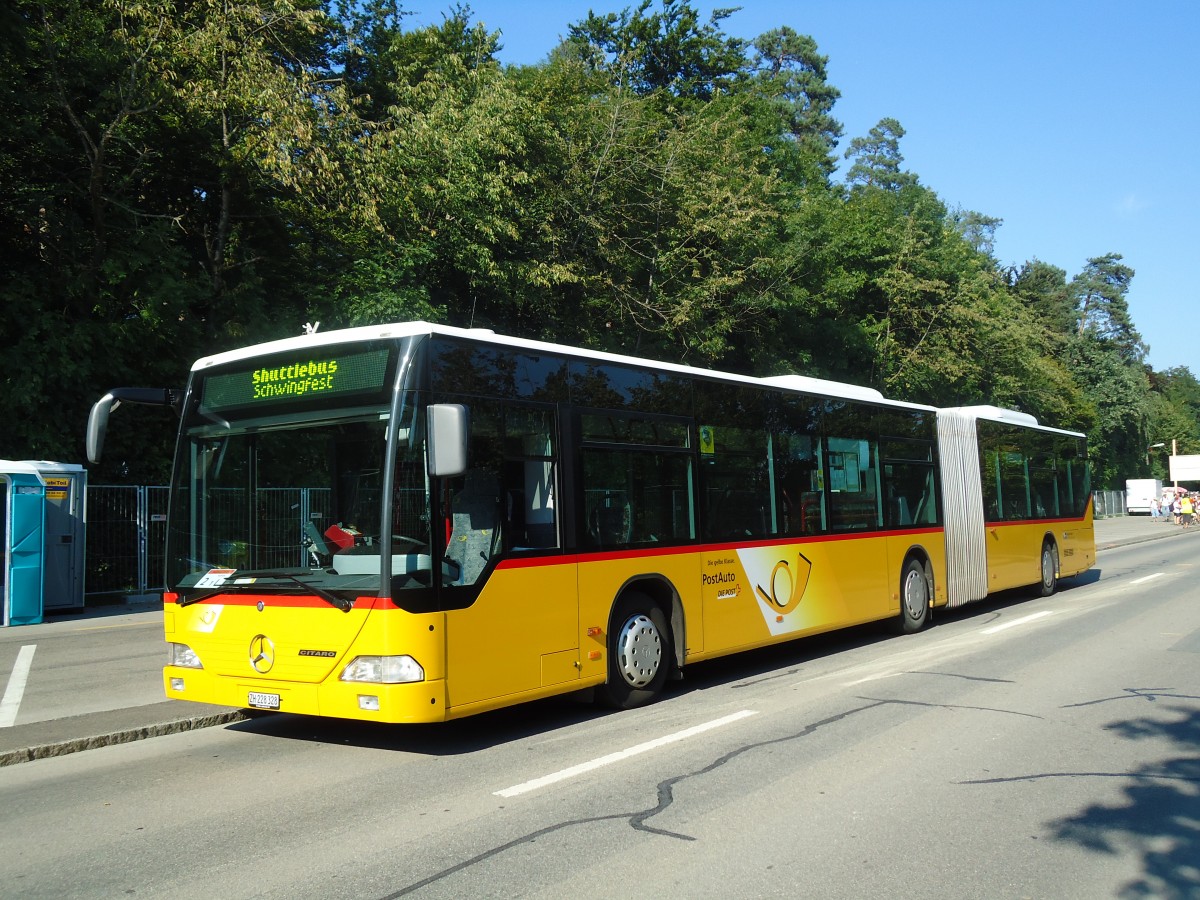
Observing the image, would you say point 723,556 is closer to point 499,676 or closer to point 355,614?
point 499,676

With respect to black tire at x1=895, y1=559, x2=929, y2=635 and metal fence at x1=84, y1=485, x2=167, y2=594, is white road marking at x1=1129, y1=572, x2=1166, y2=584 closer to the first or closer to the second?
black tire at x1=895, y1=559, x2=929, y2=635

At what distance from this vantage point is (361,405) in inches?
282

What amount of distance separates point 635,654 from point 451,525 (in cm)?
255

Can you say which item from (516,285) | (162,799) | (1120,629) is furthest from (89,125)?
(1120,629)

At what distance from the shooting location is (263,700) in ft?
24.0

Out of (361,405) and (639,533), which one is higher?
(361,405)

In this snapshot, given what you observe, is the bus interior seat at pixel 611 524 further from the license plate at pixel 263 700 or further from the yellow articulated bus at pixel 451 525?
the license plate at pixel 263 700

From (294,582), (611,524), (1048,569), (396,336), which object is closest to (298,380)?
(396,336)

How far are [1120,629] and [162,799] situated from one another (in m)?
12.3

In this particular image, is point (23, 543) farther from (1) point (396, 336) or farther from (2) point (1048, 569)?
(2) point (1048, 569)

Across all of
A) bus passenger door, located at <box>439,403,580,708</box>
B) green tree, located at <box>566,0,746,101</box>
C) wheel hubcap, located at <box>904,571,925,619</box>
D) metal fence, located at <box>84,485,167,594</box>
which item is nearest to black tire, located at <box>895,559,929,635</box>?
wheel hubcap, located at <box>904,571,925,619</box>

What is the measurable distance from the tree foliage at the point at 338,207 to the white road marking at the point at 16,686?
6184 millimetres

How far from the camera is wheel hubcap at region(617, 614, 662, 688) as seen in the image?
876 centimetres

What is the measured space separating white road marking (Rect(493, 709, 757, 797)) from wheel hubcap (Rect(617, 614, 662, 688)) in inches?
32.6
